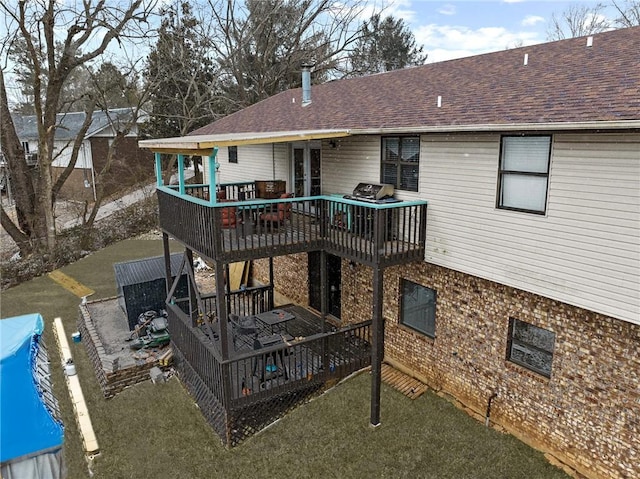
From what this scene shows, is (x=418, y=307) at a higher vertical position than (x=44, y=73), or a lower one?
lower

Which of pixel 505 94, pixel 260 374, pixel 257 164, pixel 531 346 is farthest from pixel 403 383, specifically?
pixel 257 164

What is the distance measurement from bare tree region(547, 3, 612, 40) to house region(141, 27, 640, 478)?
2921cm

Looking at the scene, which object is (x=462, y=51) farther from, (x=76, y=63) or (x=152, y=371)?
(x=152, y=371)

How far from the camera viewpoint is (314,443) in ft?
27.3

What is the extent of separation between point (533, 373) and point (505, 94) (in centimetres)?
505

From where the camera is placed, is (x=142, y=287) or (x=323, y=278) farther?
(x=142, y=287)

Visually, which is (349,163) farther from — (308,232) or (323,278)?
(323,278)

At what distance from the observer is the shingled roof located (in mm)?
6539

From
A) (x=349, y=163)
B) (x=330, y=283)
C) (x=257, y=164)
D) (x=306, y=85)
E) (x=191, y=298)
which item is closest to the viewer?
(x=349, y=163)

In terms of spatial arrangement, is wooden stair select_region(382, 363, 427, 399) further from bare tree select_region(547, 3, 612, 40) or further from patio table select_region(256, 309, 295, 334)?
bare tree select_region(547, 3, 612, 40)

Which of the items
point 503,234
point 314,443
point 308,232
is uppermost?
point 503,234

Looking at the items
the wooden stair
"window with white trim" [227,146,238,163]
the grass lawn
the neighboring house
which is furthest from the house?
the neighboring house

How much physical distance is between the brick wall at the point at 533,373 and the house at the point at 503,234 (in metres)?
0.03

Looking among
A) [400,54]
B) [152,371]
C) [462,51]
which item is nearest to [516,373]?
[152,371]
